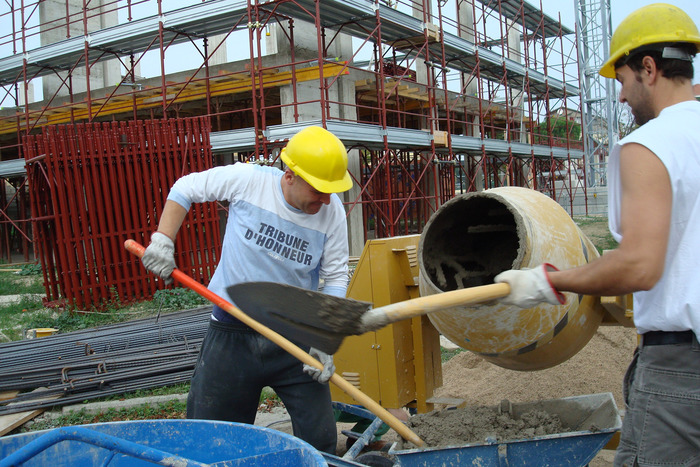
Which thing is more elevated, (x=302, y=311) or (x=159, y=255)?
(x=159, y=255)

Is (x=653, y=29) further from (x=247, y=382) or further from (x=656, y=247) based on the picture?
(x=247, y=382)

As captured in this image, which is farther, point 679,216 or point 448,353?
point 448,353

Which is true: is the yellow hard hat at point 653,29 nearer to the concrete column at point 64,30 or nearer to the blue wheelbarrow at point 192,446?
the blue wheelbarrow at point 192,446

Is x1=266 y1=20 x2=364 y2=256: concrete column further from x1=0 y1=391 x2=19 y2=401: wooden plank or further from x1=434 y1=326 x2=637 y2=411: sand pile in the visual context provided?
x1=0 y1=391 x2=19 y2=401: wooden plank

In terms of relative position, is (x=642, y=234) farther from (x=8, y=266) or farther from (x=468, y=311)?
(x=8, y=266)

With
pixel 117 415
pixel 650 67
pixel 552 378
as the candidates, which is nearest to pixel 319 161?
pixel 650 67

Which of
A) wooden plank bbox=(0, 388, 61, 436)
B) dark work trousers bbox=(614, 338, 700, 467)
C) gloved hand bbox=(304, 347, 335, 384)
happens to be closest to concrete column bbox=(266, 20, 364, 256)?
wooden plank bbox=(0, 388, 61, 436)

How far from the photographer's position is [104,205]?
8.92 metres

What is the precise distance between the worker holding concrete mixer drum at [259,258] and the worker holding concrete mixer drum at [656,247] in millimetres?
1227

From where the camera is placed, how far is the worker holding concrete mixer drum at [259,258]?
2766mm

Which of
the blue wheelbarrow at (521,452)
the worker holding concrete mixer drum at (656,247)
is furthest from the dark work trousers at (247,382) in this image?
the worker holding concrete mixer drum at (656,247)

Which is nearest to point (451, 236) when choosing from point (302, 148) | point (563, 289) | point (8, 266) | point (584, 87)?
point (302, 148)

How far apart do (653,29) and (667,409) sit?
111 cm

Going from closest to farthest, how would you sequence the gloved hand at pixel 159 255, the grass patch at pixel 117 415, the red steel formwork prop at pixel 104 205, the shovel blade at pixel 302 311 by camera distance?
the shovel blade at pixel 302 311 → the gloved hand at pixel 159 255 → the grass patch at pixel 117 415 → the red steel formwork prop at pixel 104 205
